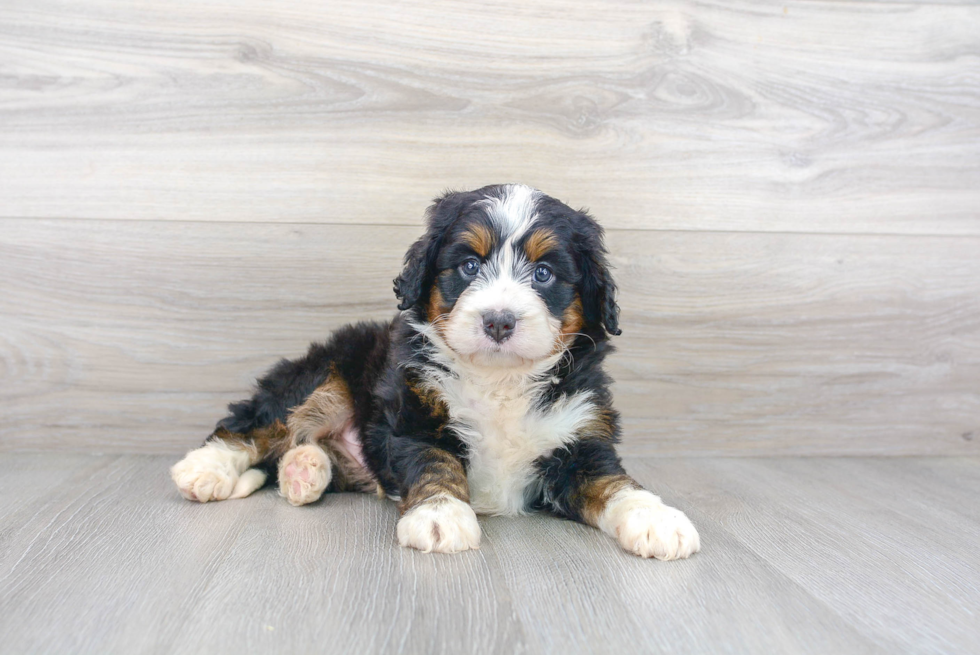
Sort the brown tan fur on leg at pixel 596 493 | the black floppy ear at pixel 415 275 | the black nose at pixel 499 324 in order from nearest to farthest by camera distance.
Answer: the black nose at pixel 499 324 < the brown tan fur on leg at pixel 596 493 < the black floppy ear at pixel 415 275

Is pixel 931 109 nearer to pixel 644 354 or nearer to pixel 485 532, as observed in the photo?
pixel 644 354

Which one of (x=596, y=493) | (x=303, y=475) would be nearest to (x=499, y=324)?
(x=596, y=493)

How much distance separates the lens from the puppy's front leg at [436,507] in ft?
5.95

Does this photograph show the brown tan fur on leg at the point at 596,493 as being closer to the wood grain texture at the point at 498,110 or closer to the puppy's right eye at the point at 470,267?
the puppy's right eye at the point at 470,267

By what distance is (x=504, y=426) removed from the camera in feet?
7.10

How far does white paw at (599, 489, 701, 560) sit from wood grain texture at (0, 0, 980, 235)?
1.36m

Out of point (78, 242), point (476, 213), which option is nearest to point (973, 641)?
point (476, 213)

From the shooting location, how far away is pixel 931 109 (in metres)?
3.05

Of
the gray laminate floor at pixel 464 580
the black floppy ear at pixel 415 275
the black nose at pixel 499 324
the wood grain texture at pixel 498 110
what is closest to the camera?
the gray laminate floor at pixel 464 580

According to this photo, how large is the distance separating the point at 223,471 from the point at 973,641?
1871 mm

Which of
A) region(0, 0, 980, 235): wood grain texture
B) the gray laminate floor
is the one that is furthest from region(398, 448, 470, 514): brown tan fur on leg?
region(0, 0, 980, 235): wood grain texture

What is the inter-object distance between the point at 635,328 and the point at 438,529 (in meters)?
1.44

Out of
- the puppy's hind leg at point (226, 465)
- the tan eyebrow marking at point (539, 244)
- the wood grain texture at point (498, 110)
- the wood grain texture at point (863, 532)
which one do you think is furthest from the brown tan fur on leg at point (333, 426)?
the wood grain texture at point (863, 532)

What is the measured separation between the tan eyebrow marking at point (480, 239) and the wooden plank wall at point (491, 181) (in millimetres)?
882
